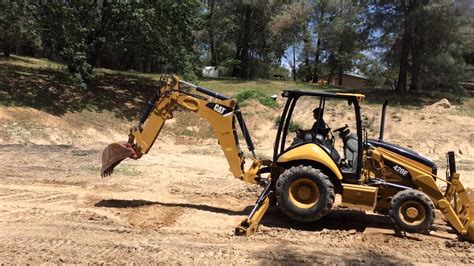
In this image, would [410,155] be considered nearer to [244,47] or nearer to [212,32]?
[244,47]

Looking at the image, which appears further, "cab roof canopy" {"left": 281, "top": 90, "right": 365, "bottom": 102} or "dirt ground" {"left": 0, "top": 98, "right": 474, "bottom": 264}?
"cab roof canopy" {"left": 281, "top": 90, "right": 365, "bottom": 102}

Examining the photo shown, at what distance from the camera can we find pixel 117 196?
10125mm

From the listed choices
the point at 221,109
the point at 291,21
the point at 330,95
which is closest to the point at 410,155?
the point at 330,95

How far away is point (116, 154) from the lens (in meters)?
9.12

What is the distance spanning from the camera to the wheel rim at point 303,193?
7.98 metres

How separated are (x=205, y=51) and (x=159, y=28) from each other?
952 inches

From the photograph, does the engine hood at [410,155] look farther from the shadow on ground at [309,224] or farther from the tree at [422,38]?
the tree at [422,38]

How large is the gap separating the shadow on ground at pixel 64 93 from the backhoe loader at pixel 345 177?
524 inches

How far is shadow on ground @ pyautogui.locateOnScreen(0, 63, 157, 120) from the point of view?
20.3m

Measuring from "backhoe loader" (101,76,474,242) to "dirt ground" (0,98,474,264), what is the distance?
1.15ft

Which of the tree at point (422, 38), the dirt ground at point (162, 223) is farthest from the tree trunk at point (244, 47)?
the dirt ground at point (162, 223)

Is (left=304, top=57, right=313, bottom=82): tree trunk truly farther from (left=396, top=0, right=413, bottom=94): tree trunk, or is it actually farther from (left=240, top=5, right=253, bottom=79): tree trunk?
(left=396, top=0, right=413, bottom=94): tree trunk

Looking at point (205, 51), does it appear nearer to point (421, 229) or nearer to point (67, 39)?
point (67, 39)

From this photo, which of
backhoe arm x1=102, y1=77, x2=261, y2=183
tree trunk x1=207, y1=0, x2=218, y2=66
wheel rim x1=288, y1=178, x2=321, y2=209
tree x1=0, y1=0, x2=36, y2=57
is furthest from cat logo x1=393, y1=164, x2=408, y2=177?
tree trunk x1=207, y1=0, x2=218, y2=66
